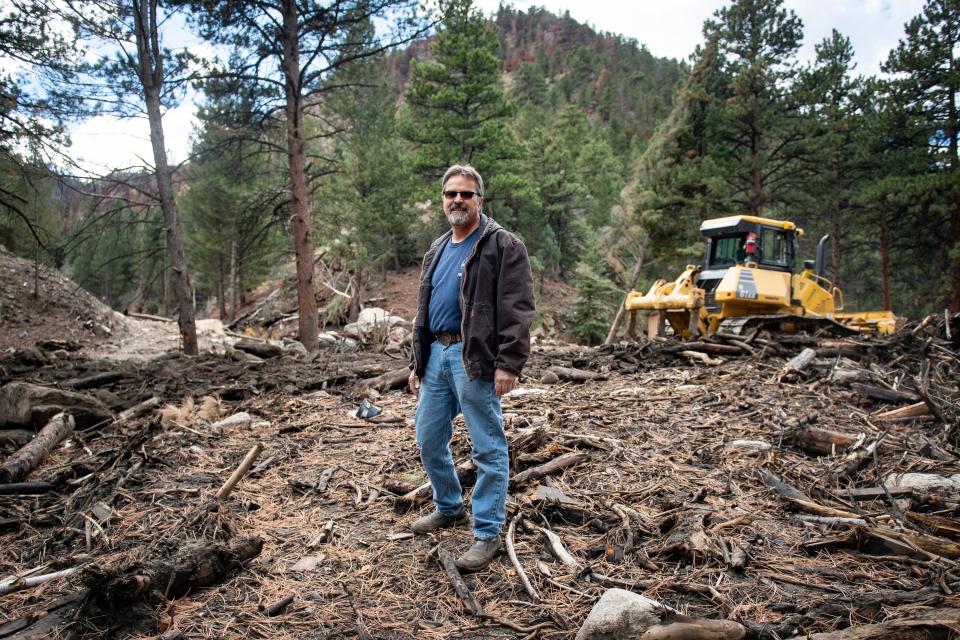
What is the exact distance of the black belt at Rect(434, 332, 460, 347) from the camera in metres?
3.08

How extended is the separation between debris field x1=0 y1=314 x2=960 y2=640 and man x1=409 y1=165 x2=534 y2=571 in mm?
415

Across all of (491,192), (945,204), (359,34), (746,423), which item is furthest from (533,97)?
(746,423)

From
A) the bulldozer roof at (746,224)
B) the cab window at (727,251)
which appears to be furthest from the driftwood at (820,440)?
the cab window at (727,251)

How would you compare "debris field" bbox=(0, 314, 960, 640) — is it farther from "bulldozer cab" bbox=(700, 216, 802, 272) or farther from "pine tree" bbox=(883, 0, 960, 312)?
"pine tree" bbox=(883, 0, 960, 312)

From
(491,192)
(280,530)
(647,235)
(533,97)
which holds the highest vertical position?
(533,97)

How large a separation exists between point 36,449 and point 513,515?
13.7 ft

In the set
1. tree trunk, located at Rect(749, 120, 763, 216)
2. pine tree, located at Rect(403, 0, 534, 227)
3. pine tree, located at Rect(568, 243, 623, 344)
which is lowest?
pine tree, located at Rect(568, 243, 623, 344)

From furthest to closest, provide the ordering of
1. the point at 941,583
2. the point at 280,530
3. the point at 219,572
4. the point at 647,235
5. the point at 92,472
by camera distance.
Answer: the point at 647,235 < the point at 92,472 < the point at 280,530 < the point at 219,572 < the point at 941,583

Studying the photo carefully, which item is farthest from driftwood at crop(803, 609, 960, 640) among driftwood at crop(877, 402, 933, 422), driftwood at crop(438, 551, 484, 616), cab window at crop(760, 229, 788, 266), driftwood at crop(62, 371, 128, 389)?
cab window at crop(760, 229, 788, 266)

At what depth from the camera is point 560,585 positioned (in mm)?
2680

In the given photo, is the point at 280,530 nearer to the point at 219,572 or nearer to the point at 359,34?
the point at 219,572

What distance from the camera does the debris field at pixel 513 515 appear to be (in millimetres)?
2484

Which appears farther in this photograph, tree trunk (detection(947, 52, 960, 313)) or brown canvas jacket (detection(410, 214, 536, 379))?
tree trunk (detection(947, 52, 960, 313))

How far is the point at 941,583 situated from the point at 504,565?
2.02 m
